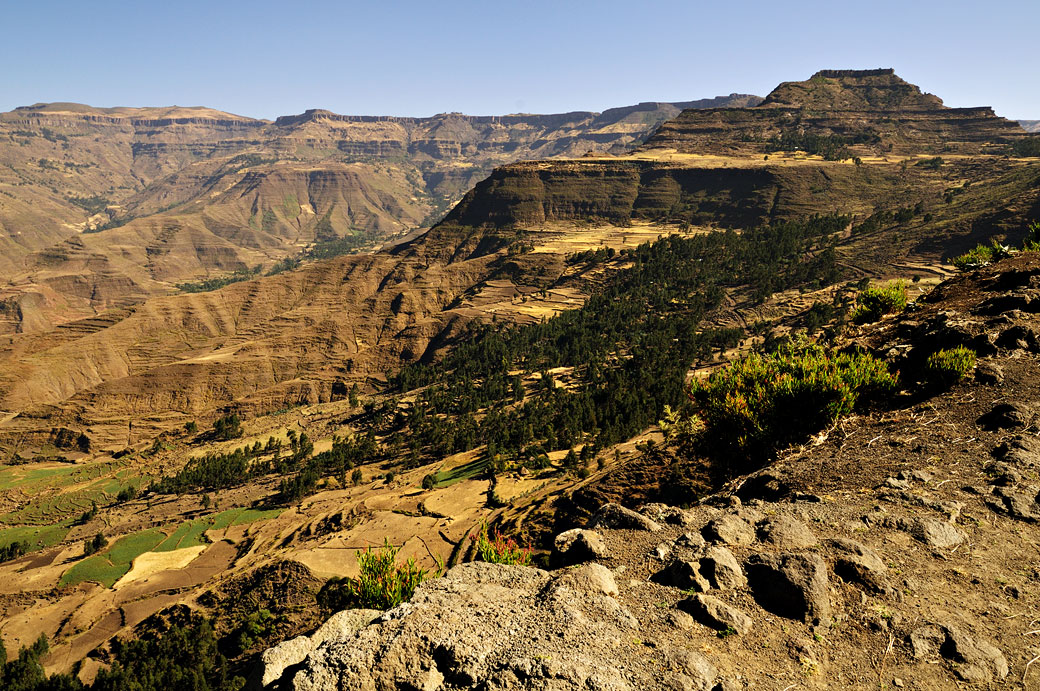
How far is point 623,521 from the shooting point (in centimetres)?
1356

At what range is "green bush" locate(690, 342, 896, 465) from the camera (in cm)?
1634

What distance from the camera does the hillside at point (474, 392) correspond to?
69.3 ft

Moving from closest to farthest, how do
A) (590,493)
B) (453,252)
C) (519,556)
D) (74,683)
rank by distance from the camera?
(519,556) < (590,493) < (74,683) < (453,252)

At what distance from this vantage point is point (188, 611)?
38.9m

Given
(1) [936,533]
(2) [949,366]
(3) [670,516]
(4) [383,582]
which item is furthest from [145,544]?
(2) [949,366]

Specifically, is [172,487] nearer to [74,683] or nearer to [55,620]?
[55,620]

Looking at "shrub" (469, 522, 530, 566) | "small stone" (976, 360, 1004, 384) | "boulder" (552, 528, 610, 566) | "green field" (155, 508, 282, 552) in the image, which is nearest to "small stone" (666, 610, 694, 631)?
"boulder" (552, 528, 610, 566)

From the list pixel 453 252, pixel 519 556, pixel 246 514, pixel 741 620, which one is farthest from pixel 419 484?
pixel 453 252

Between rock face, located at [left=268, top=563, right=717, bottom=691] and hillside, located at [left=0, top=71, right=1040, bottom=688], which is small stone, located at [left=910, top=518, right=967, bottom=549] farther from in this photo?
rock face, located at [left=268, top=563, right=717, bottom=691]

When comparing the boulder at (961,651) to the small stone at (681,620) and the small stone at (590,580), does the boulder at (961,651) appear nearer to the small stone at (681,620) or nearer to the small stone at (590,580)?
the small stone at (681,620)

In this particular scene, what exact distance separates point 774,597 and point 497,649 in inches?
207

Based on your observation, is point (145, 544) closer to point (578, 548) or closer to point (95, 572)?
point (95, 572)

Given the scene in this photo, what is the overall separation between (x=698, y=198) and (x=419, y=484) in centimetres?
13799

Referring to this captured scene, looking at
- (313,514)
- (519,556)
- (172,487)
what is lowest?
(172,487)
